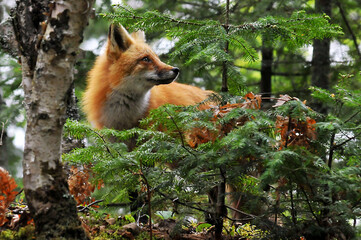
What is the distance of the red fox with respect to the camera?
17.0 ft

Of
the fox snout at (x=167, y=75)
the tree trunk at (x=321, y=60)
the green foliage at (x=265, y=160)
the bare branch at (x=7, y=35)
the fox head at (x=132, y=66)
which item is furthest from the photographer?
the tree trunk at (x=321, y=60)

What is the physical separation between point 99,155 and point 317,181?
1.70 m

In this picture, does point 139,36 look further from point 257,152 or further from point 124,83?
point 257,152

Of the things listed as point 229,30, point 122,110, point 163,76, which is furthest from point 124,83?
point 229,30

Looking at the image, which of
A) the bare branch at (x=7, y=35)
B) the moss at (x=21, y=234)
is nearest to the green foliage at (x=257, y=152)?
the moss at (x=21, y=234)

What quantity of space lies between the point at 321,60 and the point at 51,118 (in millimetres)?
5586

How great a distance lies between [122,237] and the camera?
3219 millimetres

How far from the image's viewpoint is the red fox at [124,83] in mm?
5193

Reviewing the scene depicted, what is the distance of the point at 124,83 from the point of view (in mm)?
5234

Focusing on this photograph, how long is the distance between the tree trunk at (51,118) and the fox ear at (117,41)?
2.87 metres

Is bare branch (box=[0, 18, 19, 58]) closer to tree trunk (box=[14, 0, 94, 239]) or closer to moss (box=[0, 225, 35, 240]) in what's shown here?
tree trunk (box=[14, 0, 94, 239])

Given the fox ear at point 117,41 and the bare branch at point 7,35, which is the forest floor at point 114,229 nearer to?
the bare branch at point 7,35

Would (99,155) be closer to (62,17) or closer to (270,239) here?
(62,17)

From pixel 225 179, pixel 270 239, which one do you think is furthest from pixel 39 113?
pixel 270 239
